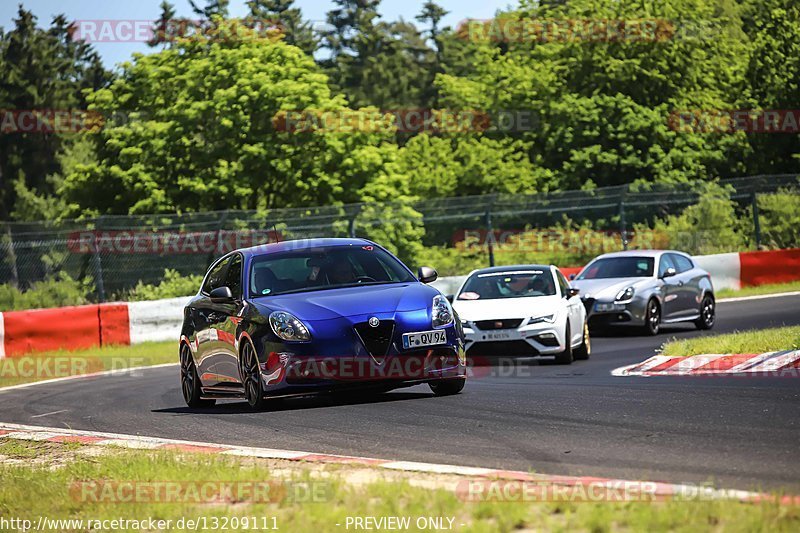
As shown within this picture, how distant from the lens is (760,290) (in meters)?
31.9

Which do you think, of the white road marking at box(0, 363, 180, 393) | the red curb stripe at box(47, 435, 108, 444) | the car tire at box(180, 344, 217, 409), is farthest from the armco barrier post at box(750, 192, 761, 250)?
the red curb stripe at box(47, 435, 108, 444)

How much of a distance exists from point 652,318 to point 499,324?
5.51 meters

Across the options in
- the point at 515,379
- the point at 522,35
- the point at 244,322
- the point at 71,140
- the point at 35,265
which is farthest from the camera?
the point at 71,140

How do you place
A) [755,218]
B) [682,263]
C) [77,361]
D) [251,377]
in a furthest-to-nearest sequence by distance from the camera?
[755,218] < [682,263] < [77,361] < [251,377]

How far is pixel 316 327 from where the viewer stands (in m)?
11.2

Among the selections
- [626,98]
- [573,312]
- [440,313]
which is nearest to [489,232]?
[573,312]

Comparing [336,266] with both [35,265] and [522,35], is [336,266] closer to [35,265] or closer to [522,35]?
[35,265]

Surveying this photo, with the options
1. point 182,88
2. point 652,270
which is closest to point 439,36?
point 182,88

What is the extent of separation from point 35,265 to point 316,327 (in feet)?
57.6

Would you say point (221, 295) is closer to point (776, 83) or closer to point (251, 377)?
point (251, 377)

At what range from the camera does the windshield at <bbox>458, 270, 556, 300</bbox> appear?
18188 millimetres

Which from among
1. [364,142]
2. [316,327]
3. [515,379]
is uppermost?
[364,142]

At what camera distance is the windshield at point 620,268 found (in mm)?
22641

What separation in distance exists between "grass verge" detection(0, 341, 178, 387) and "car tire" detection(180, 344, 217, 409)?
7.17 meters
